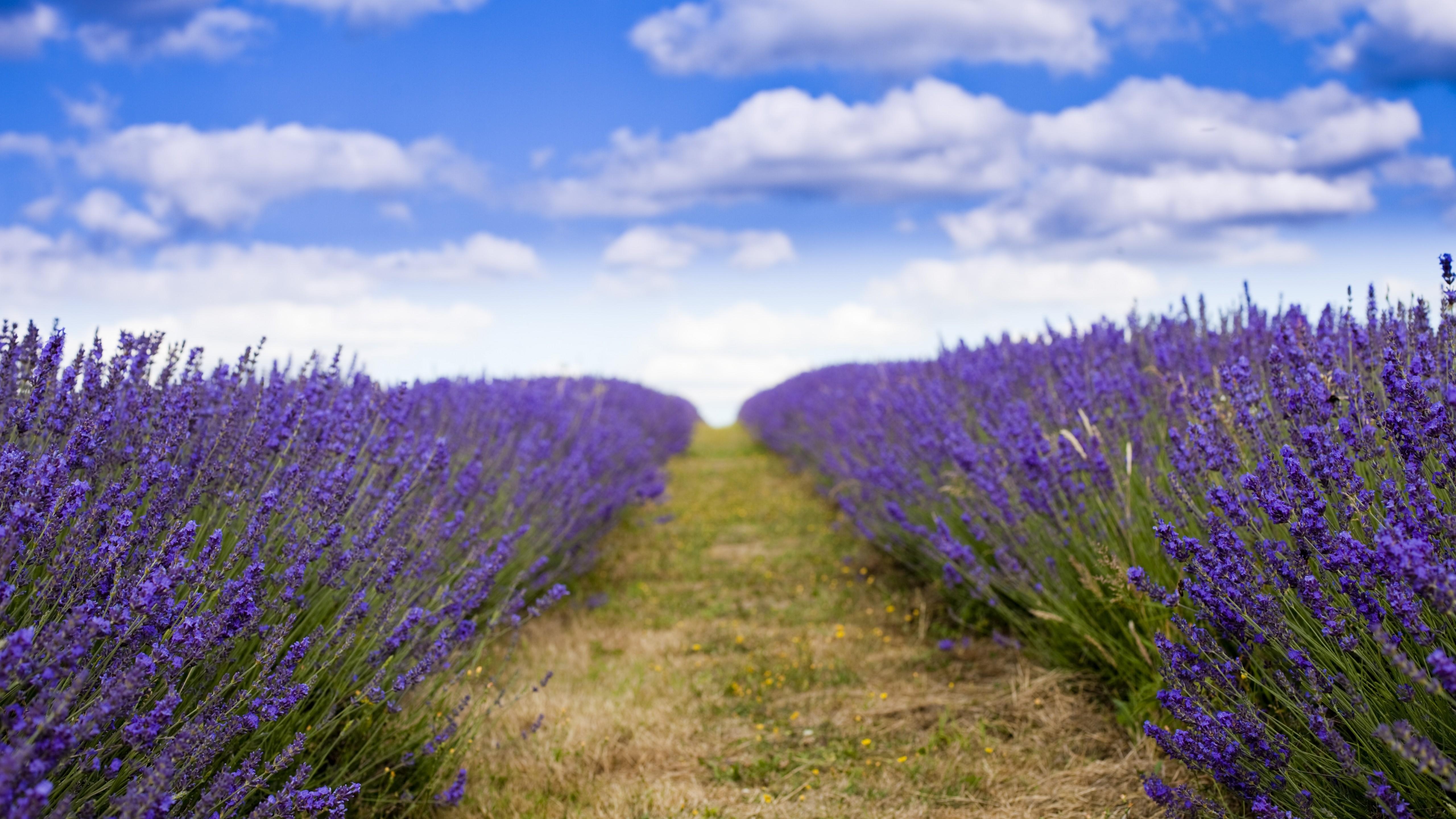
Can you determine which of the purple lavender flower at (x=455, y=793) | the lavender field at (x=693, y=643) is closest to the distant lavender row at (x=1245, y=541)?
the lavender field at (x=693, y=643)

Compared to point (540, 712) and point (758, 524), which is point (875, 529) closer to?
point (758, 524)

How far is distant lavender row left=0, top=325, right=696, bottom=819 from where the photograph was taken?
1517 mm

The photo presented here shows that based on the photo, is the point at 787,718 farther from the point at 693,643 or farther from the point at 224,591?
the point at 224,591

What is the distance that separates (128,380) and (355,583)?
0.94m

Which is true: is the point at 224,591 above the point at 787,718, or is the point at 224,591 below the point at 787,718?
above

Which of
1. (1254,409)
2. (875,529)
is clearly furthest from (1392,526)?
(875,529)

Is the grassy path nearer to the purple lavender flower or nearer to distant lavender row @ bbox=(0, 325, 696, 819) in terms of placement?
the purple lavender flower

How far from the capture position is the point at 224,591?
1.80 m

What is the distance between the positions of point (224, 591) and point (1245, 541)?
98.3 inches

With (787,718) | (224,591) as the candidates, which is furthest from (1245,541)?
(224,591)

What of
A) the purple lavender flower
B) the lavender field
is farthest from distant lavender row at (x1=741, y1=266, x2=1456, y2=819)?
the purple lavender flower

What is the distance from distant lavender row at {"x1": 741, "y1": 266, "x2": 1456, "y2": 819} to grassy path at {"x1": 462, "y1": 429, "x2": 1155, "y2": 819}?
0.29 metres

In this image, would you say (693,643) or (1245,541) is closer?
(1245,541)

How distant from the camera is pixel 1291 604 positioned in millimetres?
2010
